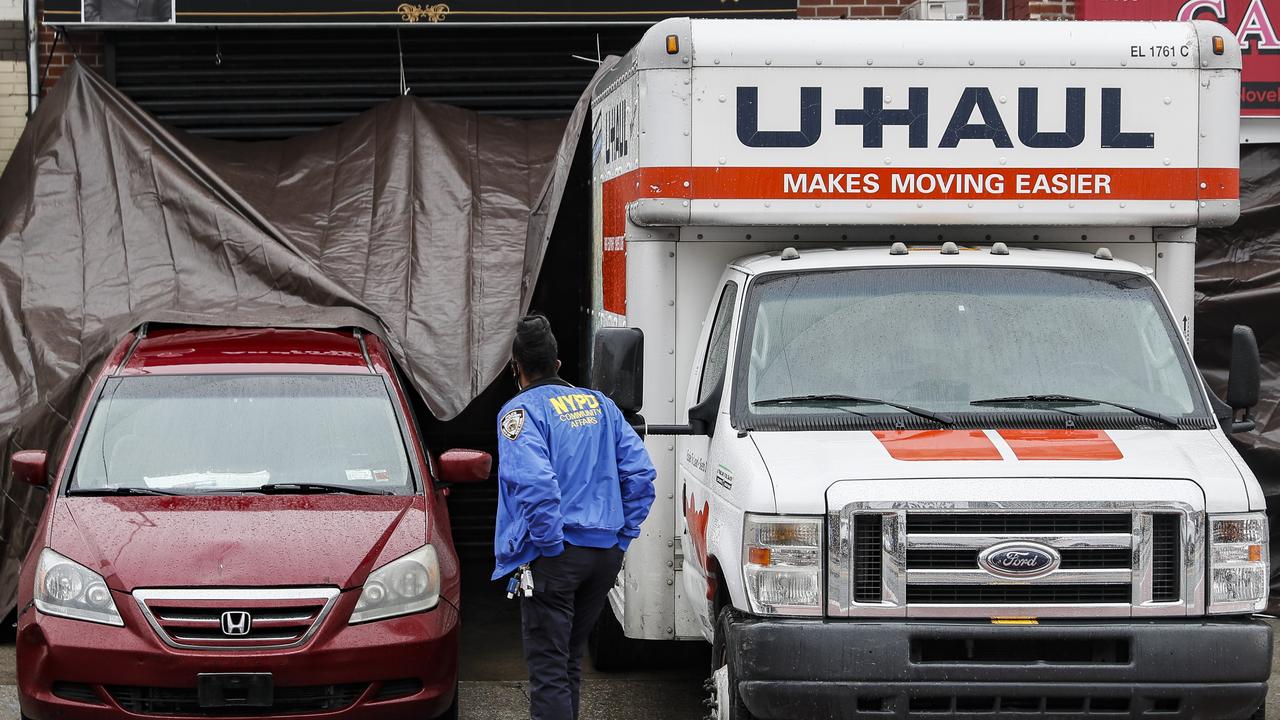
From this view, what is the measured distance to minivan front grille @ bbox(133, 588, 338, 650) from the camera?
6391 mm

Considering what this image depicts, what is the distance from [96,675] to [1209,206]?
4910 millimetres

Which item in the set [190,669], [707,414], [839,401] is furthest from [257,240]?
[839,401]

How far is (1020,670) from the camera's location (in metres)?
5.39

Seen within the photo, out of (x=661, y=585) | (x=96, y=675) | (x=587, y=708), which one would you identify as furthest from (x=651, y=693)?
(x=96, y=675)

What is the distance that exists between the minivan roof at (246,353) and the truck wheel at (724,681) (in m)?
A: 2.60

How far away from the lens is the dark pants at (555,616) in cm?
597

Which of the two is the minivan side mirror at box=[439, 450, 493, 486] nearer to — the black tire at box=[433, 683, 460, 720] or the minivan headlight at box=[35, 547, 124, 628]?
the black tire at box=[433, 683, 460, 720]

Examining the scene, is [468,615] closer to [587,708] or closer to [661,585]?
[587,708]

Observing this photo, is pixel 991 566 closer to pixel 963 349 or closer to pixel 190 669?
pixel 963 349

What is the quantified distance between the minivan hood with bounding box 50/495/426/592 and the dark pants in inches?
37.1

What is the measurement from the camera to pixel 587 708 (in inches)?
314

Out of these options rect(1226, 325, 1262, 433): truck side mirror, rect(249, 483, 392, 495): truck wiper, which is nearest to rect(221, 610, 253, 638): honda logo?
rect(249, 483, 392, 495): truck wiper

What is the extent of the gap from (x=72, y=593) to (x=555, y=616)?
78.6 inches

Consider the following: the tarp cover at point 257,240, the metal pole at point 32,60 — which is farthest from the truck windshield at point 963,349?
the metal pole at point 32,60
